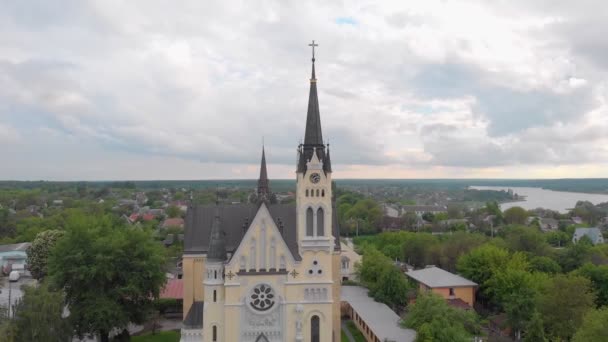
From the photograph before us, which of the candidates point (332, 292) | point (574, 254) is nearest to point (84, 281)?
point (332, 292)

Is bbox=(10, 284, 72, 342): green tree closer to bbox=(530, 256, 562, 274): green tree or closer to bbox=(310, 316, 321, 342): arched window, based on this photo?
bbox=(310, 316, 321, 342): arched window

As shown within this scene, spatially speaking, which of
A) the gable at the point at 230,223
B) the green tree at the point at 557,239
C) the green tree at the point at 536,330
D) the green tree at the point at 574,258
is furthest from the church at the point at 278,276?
the green tree at the point at 557,239

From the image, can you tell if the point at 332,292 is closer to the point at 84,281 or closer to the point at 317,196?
the point at 317,196

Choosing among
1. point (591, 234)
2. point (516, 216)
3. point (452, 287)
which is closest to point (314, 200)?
point (452, 287)

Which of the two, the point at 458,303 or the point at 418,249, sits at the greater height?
the point at 418,249

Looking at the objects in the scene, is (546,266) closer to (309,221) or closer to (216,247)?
(309,221)

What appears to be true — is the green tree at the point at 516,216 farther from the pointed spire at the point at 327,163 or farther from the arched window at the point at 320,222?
the arched window at the point at 320,222
